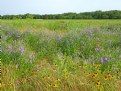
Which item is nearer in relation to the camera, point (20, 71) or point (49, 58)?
point (20, 71)

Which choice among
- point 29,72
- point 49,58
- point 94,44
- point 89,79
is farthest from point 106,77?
point 94,44

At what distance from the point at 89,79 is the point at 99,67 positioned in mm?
746

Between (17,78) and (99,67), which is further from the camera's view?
(99,67)

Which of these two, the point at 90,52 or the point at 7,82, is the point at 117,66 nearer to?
the point at 90,52

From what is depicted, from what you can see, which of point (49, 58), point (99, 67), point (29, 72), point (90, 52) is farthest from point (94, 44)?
point (29, 72)

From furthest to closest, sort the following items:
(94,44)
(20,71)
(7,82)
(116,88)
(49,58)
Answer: (94,44) < (49,58) < (20,71) < (7,82) < (116,88)

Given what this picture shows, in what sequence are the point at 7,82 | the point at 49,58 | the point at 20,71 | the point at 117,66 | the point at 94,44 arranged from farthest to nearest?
the point at 94,44 → the point at 49,58 → the point at 117,66 → the point at 20,71 → the point at 7,82

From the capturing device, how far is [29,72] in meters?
4.83

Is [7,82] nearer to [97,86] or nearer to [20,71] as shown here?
[20,71]

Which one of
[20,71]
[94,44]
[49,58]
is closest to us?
[20,71]

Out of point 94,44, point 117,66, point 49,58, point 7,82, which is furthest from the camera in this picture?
point 94,44

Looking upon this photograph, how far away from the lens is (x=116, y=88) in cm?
405

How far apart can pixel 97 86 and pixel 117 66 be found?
113 cm

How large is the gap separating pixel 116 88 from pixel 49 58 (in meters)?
2.47
